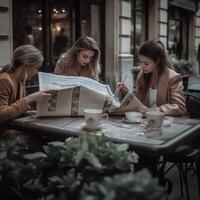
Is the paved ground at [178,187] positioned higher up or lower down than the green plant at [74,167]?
lower down

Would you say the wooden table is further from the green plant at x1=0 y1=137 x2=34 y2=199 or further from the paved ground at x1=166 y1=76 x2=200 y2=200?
the paved ground at x1=166 y1=76 x2=200 y2=200

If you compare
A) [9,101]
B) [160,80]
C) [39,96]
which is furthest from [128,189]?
[160,80]

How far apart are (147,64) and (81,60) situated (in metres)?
0.78

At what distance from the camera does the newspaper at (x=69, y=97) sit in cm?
337

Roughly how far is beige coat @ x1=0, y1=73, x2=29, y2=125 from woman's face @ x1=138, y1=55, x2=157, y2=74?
1.15m

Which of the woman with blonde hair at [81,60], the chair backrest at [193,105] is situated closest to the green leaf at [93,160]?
the woman with blonde hair at [81,60]

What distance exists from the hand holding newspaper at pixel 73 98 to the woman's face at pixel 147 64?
0.54 metres

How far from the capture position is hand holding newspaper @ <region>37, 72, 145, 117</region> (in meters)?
3.37

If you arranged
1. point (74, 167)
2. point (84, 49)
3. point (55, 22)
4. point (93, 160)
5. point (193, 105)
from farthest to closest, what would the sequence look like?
point (55, 22) < point (193, 105) < point (84, 49) < point (74, 167) < point (93, 160)

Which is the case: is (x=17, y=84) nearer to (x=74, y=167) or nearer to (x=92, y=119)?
(x=92, y=119)

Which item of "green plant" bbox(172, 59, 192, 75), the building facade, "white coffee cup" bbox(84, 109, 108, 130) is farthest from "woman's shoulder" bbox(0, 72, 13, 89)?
"green plant" bbox(172, 59, 192, 75)

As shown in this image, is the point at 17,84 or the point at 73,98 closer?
the point at 73,98

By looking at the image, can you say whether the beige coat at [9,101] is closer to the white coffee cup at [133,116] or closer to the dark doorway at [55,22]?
the white coffee cup at [133,116]

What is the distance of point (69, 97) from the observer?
340 cm
